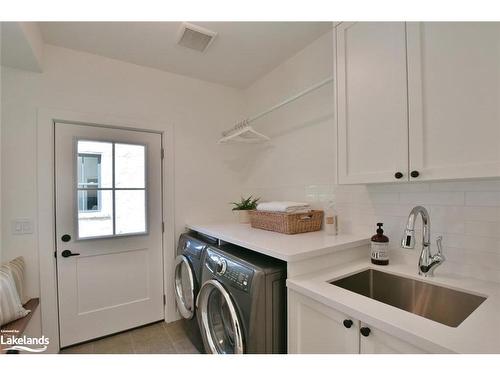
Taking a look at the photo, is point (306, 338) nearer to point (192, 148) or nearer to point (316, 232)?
point (316, 232)

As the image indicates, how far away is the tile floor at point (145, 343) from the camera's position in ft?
6.27

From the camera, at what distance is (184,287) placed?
2160 mm

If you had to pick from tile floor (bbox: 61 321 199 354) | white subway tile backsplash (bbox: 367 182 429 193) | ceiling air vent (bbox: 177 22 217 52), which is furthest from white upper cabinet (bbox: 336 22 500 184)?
tile floor (bbox: 61 321 199 354)

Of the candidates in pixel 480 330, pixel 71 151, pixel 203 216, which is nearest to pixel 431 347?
pixel 480 330

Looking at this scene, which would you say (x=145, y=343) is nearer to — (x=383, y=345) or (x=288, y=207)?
(x=288, y=207)

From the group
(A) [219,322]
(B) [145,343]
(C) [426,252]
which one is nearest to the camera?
(C) [426,252]

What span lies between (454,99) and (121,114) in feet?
7.54

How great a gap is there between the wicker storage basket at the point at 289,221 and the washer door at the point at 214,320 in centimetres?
60

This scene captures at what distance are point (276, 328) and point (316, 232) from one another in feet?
2.59

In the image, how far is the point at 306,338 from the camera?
1.14m

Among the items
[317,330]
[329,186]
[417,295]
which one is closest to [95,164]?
[329,186]

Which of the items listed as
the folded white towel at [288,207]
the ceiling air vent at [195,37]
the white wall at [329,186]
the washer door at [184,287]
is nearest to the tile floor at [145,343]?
the washer door at [184,287]

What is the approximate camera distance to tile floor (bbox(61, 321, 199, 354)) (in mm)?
1910

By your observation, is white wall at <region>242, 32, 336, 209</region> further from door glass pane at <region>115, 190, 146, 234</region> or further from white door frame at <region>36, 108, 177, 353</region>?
white door frame at <region>36, 108, 177, 353</region>
